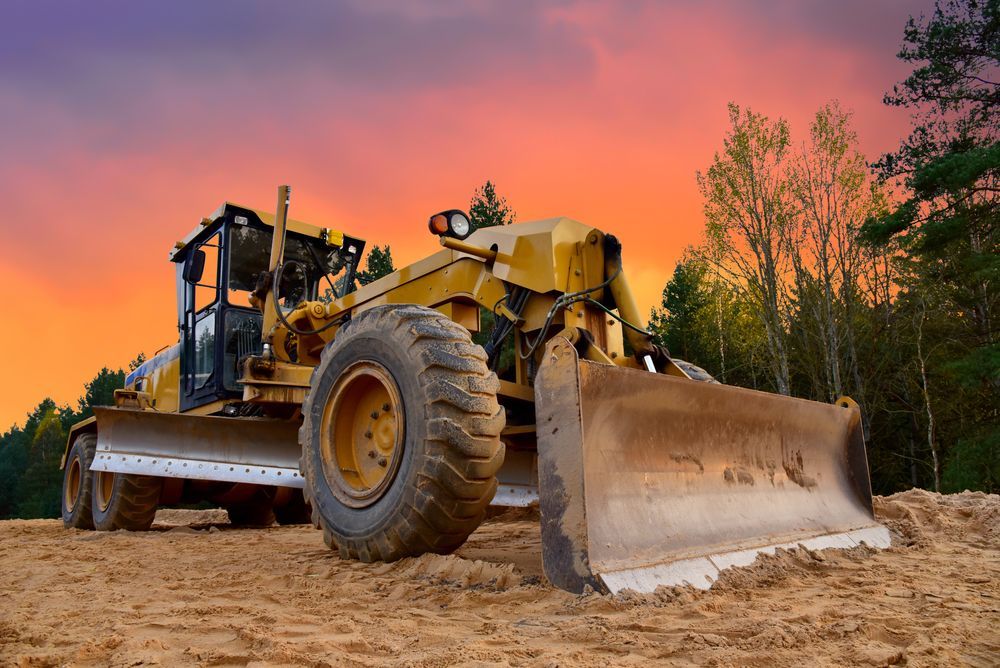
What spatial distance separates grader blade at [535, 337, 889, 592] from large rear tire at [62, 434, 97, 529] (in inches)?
248

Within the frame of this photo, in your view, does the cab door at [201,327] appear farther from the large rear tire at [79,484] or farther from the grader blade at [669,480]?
the grader blade at [669,480]

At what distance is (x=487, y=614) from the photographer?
103 inches

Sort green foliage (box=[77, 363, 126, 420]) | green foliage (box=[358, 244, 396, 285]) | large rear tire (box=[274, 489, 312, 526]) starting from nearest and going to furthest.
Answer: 1. large rear tire (box=[274, 489, 312, 526])
2. green foliage (box=[358, 244, 396, 285])
3. green foliage (box=[77, 363, 126, 420])

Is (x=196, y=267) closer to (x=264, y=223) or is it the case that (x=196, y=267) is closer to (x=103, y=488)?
(x=264, y=223)

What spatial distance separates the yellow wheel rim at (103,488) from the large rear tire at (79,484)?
0.12 meters

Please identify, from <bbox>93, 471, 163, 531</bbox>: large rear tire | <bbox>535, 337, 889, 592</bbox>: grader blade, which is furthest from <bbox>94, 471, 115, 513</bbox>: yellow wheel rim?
<bbox>535, 337, 889, 592</bbox>: grader blade

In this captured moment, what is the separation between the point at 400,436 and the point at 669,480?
4.44 ft

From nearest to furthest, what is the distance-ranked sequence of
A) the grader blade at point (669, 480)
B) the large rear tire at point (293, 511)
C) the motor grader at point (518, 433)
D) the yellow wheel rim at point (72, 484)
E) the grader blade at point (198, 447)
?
1. the grader blade at point (669, 480)
2. the motor grader at point (518, 433)
3. the grader blade at point (198, 447)
4. the yellow wheel rim at point (72, 484)
5. the large rear tire at point (293, 511)

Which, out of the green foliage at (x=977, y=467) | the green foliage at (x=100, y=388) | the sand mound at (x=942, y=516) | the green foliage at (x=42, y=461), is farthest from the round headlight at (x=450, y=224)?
the green foliage at (x=100, y=388)

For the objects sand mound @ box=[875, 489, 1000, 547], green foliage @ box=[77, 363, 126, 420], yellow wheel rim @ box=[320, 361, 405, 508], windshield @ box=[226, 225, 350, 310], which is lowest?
sand mound @ box=[875, 489, 1000, 547]

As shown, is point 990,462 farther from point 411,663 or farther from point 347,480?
point 411,663

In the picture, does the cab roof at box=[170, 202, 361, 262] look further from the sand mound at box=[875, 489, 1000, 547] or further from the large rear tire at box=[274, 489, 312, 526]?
the sand mound at box=[875, 489, 1000, 547]

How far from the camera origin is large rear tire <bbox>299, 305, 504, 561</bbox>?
3.38 metres

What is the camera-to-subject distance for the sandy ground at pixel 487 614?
2.08 meters
